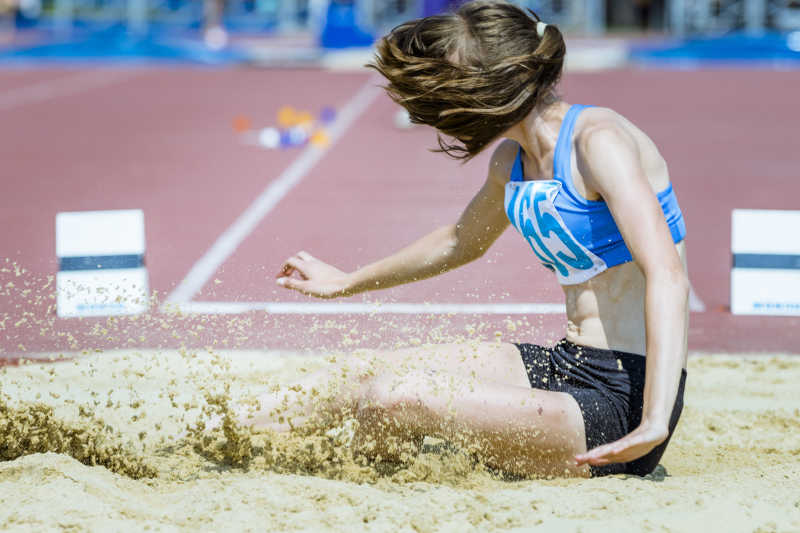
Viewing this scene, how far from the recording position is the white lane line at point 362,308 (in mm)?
4547

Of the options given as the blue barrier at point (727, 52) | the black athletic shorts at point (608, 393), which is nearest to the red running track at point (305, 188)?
the black athletic shorts at point (608, 393)

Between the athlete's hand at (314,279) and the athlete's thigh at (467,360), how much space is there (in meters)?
0.29

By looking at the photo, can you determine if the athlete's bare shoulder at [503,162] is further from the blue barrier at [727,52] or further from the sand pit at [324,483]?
the blue barrier at [727,52]

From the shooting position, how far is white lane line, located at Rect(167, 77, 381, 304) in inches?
214

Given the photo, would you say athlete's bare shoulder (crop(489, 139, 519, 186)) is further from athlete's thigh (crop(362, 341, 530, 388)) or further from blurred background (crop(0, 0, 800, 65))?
blurred background (crop(0, 0, 800, 65))

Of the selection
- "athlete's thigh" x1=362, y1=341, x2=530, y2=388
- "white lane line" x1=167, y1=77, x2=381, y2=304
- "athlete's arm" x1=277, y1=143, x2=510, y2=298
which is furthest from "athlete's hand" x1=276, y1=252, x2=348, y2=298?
"white lane line" x1=167, y1=77, x2=381, y2=304

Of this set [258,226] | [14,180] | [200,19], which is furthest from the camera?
[200,19]

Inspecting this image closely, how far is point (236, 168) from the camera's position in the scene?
31.6 ft

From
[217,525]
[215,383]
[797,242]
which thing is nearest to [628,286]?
[217,525]

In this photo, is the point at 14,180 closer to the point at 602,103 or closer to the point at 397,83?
the point at 397,83

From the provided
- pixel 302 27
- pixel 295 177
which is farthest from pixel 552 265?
pixel 302 27

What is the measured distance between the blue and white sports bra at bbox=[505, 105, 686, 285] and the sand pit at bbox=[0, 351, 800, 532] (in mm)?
622

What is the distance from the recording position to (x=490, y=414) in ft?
9.26

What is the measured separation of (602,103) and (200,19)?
1943 centimetres
